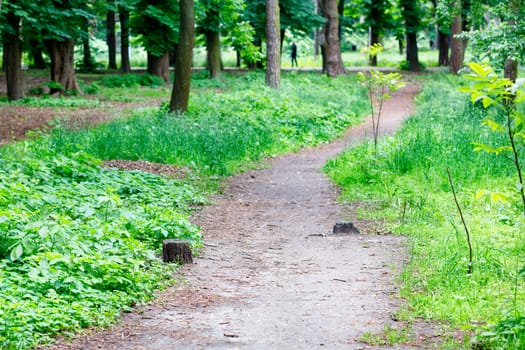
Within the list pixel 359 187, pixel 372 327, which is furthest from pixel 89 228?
pixel 359 187

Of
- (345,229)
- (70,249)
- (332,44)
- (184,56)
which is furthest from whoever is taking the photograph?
(332,44)

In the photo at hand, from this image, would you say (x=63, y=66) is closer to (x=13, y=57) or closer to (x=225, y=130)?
(x=13, y=57)

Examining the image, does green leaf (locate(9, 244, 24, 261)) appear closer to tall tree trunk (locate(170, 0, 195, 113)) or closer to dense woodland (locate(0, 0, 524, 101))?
dense woodland (locate(0, 0, 524, 101))

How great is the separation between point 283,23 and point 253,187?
2799cm

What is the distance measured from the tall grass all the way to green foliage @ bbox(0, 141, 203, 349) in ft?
9.03

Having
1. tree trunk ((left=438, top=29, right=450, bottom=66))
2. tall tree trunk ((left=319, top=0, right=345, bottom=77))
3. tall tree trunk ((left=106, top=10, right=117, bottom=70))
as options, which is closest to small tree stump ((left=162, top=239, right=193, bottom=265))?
tall tree trunk ((left=319, top=0, right=345, bottom=77))

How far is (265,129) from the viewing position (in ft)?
58.2

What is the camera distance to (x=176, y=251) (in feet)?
25.7

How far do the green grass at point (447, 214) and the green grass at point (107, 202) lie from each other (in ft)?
7.74

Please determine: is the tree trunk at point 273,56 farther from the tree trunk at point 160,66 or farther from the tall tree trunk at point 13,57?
the tree trunk at point 160,66

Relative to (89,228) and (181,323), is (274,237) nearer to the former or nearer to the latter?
(89,228)

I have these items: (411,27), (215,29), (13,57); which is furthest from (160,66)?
(411,27)

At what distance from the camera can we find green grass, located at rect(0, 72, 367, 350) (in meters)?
5.97

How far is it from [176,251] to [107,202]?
112 cm
